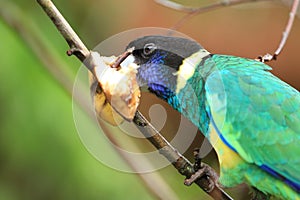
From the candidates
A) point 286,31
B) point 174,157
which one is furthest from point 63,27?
point 286,31

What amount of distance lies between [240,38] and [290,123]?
5.59ft

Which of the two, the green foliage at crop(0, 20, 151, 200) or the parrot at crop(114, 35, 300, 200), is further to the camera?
the green foliage at crop(0, 20, 151, 200)

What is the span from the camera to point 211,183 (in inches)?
65.9

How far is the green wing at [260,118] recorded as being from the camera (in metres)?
1.64

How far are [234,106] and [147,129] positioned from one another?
12.9 inches

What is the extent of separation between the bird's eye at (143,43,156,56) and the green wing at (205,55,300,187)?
18 centimetres

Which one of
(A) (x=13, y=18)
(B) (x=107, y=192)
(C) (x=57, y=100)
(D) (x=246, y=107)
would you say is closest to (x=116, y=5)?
(C) (x=57, y=100)

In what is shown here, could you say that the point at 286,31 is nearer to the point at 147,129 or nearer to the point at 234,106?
the point at 234,106

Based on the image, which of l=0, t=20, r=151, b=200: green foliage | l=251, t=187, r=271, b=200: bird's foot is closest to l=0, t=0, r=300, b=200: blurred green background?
l=0, t=20, r=151, b=200: green foliage

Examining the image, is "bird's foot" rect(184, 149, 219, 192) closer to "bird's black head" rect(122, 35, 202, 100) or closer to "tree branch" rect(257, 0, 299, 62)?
"bird's black head" rect(122, 35, 202, 100)

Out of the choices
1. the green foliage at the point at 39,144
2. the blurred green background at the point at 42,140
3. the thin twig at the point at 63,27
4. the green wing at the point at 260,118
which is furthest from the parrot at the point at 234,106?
the green foliage at the point at 39,144

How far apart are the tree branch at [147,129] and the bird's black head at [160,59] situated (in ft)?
0.85

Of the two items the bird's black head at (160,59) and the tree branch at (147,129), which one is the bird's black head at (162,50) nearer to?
the bird's black head at (160,59)

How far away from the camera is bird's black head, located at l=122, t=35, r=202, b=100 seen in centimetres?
174
